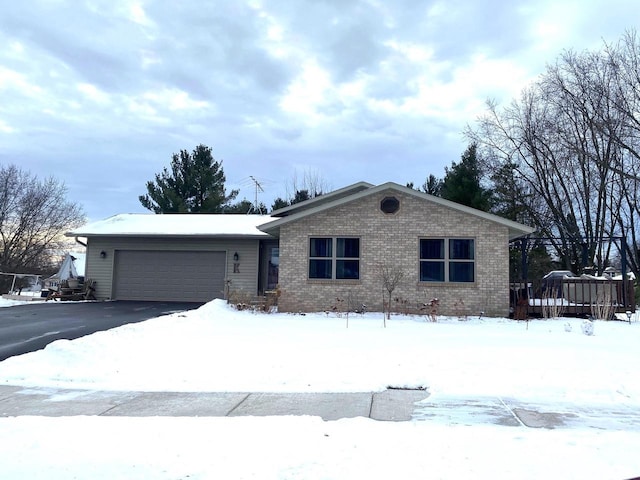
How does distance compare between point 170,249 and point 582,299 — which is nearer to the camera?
point 582,299

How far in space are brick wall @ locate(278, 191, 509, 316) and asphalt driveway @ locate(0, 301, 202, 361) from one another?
466 cm

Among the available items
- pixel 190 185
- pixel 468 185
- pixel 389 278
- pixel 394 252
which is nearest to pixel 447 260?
pixel 394 252

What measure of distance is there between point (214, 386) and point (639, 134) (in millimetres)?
22554

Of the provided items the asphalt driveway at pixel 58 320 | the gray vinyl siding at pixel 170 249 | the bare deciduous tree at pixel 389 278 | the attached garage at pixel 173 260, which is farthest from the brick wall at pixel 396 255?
the asphalt driveway at pixel 58 320

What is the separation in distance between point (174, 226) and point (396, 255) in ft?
34.7

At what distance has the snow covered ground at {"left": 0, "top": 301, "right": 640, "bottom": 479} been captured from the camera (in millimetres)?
4004

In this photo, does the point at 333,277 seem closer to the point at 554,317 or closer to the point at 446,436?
the point at 554,317

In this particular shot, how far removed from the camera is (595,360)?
325 inches

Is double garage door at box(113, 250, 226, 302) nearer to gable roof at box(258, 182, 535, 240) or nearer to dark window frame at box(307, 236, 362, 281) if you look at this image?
gable roof at box(258, 182, 535, 240)

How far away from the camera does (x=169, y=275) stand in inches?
813

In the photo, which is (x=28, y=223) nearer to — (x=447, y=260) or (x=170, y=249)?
(x=170, y=249)

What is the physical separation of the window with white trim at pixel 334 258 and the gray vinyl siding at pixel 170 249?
4608 millimetres

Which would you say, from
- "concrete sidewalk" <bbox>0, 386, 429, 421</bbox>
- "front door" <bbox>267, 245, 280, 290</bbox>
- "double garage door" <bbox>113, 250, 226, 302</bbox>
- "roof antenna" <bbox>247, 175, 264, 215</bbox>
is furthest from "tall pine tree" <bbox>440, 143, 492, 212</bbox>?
"concrete sidewalk" <bbox>0, 386, 429, 421</bbox>

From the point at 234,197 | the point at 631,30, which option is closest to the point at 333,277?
the point at 631,30
